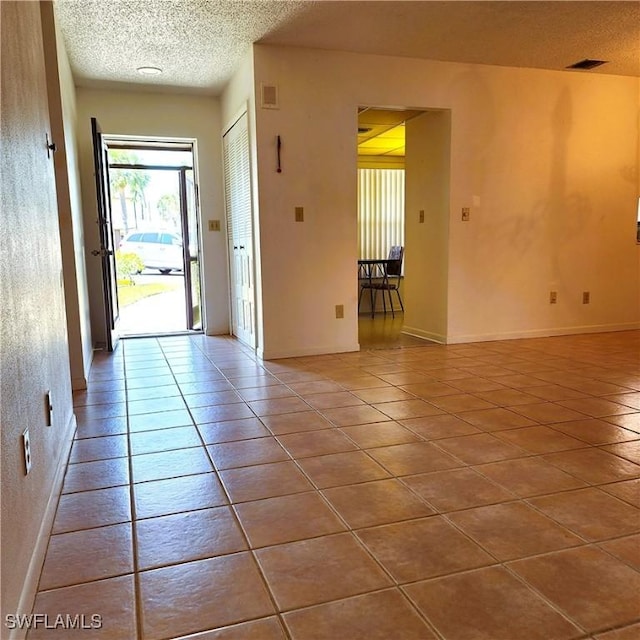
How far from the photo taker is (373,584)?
1.38 metres

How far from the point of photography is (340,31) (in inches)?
146

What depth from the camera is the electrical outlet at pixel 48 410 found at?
1803 mm

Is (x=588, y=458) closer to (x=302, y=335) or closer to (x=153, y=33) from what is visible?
(x=302, y=335)

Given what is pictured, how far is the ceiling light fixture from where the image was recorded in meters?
4.39

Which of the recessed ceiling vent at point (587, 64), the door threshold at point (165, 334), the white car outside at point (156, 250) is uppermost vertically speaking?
the recessed ceiling vent at point (587, 64)

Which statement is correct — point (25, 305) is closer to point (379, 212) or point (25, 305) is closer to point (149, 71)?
point (149, 71)

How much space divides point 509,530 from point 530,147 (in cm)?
405

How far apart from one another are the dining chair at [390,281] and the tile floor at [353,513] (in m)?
3.54

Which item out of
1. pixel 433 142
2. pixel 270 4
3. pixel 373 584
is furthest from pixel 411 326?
pixel 373 584

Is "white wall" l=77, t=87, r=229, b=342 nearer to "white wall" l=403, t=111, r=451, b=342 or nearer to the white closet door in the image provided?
the white closet door

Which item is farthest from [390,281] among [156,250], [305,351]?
[156,250]

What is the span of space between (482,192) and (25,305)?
4037 mm

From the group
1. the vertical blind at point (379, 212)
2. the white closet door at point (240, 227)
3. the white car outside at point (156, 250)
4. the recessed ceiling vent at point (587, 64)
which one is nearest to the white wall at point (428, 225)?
the recessed ceiling vent at point (587, 64)

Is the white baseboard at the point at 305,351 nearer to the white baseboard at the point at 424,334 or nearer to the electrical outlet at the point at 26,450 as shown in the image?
the white baseboard at the point at 424,334
